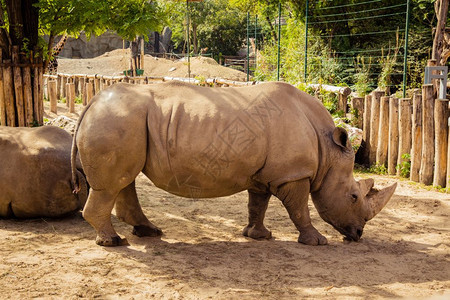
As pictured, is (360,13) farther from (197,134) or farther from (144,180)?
(197,134)

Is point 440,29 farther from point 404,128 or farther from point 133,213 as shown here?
point 133,213

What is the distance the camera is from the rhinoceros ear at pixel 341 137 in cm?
582

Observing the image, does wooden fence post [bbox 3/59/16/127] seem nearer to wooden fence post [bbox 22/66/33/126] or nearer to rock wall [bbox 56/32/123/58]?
wooden fence post [bbox 22/66/33/126]

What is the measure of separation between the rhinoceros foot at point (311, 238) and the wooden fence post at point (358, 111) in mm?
4757

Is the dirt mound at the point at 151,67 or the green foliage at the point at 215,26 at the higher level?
the green foliage at the point at 215,26

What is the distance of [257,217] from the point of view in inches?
240

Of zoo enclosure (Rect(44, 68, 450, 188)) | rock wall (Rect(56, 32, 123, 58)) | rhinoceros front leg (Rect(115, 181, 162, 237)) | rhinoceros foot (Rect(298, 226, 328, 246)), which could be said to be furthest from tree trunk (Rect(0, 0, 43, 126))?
rock wall (Rect(56, 32, 123, 58))

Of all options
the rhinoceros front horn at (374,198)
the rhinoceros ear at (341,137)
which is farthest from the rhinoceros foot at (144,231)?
the rhinoceros front horn at (374,198)

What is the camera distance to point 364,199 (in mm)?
5957

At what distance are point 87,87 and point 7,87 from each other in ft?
34.1

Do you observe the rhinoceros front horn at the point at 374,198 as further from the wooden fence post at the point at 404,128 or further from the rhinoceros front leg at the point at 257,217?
the wooden fence post at the point at 404,128

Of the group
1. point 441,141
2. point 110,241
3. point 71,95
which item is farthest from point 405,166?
point 71,95

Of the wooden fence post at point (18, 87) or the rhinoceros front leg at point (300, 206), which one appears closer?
the rhinoceros front leg at point (300, 206)

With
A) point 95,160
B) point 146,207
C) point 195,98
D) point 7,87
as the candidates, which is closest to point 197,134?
point 195,98
